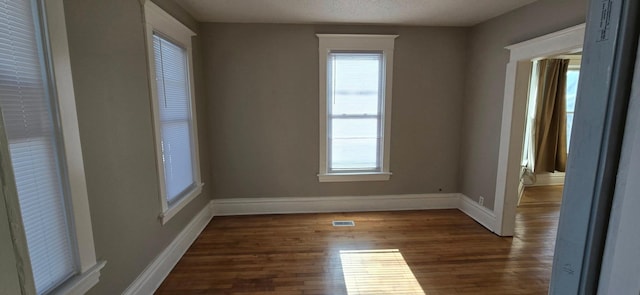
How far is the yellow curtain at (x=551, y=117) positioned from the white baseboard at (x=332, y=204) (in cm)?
237

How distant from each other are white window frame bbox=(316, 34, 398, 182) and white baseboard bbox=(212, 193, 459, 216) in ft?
1.02

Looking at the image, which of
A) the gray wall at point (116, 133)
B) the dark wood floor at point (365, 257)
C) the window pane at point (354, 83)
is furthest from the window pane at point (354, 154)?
the gray wall at point (116, 133)

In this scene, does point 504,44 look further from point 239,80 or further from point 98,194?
point 98,194

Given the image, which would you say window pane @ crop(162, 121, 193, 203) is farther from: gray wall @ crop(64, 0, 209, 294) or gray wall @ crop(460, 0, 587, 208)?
gray wall @ crop(460, 0, 587, 208)

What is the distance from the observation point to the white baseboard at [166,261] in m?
2.00

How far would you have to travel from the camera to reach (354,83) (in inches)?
141

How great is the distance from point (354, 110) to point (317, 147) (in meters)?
0.68

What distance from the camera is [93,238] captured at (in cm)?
153

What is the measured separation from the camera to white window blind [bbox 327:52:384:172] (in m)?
3.53

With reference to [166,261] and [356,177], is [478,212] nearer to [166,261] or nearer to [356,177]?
[356,177]

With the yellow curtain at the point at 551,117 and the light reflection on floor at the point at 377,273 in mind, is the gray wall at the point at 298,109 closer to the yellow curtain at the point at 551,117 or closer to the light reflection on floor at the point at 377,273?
the light reflection on floor at the point at 377,273

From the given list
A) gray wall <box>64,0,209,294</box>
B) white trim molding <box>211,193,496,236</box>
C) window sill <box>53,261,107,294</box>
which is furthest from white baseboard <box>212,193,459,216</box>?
window sill <box>53,261,107,294</box>

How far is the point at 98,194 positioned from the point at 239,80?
214cm

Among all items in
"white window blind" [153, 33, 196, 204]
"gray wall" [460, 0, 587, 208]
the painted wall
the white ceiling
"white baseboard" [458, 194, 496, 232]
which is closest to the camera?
the painted wall
